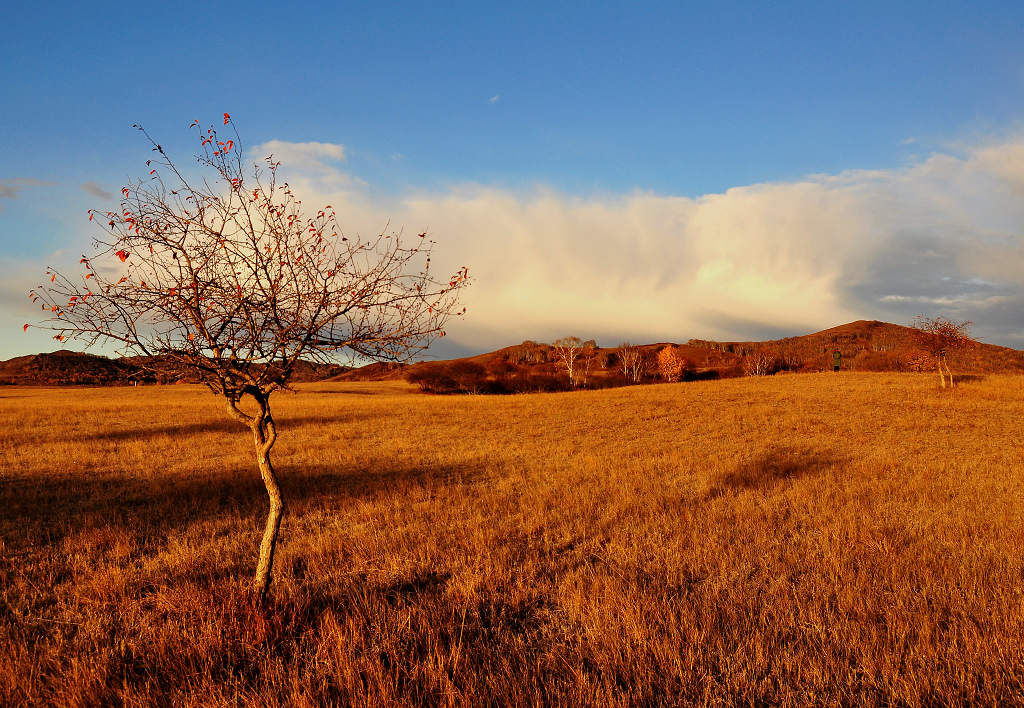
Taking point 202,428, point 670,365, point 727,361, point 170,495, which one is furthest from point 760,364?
point 170,495

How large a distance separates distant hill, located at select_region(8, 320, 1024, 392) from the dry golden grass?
8.28ft

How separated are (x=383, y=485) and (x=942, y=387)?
143 feet

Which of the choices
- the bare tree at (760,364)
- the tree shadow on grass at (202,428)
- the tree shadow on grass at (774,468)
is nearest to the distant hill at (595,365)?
the bare tree at (760,364)

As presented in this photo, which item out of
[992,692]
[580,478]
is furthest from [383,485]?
[992,692]

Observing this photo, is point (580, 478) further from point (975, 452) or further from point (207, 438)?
point (207, 438)

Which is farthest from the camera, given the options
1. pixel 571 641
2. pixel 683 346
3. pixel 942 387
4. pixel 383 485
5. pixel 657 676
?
pixel 683 346

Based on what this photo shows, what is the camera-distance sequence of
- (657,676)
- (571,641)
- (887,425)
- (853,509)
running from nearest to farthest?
(657,676) → (571,641) → (853,509) → (887,425)

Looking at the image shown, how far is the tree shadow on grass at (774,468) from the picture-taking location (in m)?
12.3

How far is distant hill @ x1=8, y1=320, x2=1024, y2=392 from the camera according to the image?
5.56 meters

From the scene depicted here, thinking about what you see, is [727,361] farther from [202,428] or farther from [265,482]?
[265,482]

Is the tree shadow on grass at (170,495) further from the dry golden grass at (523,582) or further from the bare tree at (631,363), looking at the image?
the bare tree at (631,363)

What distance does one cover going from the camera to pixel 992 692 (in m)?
4.02

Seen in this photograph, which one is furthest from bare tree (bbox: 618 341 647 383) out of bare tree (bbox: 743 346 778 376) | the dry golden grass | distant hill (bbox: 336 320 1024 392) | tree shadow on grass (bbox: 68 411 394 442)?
the dry golden grass

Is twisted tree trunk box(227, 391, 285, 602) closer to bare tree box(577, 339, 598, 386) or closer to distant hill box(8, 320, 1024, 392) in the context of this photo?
distant hill box(8, 320, 1024, 392)
